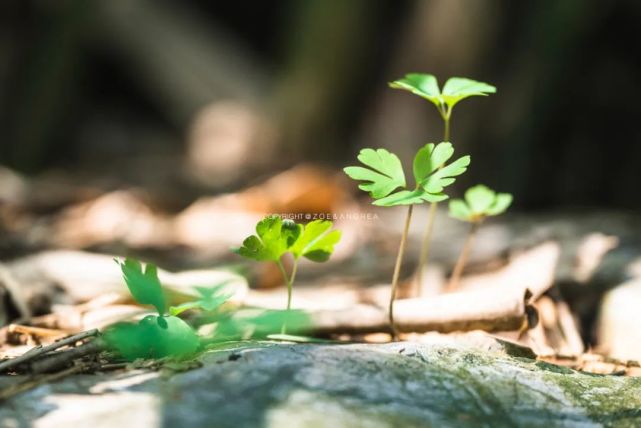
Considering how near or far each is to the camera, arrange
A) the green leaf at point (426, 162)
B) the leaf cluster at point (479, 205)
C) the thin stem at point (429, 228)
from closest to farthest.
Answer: the green leaf at point (426, 162), the thin stem at point (429, 228), the leaf cluster at point (479, 205)

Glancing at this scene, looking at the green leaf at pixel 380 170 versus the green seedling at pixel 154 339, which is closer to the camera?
the green seedling at pixel 154 339

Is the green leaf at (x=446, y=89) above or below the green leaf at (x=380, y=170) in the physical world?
above

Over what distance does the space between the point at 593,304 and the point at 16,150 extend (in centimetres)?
519

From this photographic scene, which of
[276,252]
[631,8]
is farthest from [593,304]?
[631,8]

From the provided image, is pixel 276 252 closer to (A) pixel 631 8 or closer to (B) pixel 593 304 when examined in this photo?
(B) pixel 593 304

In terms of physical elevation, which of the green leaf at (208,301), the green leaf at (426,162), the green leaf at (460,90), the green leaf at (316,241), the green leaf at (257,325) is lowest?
the green leaf at (257,325)

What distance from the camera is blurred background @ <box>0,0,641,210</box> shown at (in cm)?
360

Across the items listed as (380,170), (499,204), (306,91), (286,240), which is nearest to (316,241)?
(286,240)

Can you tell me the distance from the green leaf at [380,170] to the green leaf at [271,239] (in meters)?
0.16

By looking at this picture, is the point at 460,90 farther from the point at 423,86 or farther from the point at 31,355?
the point at 31,355

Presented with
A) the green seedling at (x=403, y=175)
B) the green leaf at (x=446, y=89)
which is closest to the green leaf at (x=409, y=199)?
the green seedling at (x=403, y=175)

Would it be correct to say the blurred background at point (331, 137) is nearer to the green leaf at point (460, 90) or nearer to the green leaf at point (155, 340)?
the green leaf at point (460, 90)

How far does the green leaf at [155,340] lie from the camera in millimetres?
1090

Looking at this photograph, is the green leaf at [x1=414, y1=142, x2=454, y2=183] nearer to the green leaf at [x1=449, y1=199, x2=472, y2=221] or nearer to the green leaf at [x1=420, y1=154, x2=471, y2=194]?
the green leaf at [x1=420, y1=154, x2=471, y2=194]
